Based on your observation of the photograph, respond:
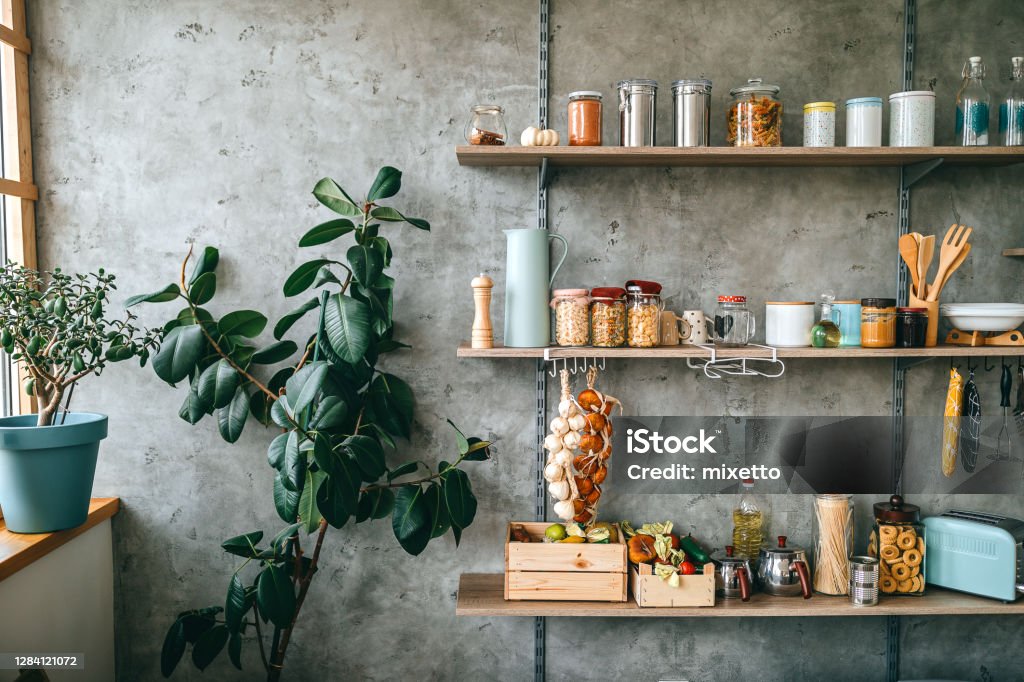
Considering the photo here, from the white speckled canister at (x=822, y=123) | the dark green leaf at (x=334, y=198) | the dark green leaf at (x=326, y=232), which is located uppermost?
the white speckled canister at (x=822, y=123)

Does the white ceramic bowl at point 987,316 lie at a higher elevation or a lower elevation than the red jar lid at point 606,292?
lower

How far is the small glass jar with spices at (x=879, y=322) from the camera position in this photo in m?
2.06

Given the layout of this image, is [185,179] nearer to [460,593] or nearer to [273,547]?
[273,547]

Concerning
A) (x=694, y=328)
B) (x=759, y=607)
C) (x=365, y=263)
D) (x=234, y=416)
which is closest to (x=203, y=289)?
(x=234, y=416)

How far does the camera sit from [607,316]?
2076 millimetres

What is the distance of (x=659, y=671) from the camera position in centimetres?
233

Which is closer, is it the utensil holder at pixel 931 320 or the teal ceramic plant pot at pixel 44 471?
the teal ceramic plant pot at pixel 44 471

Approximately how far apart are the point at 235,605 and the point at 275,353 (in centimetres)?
70

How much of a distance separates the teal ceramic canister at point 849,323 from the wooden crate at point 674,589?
29.8 inches

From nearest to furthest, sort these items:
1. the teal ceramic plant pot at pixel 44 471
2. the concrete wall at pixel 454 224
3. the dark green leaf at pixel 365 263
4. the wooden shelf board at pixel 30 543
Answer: the wooden shelf board at pixel 30 543, the teal ceramic plant pot at pixel 44 471, the dark green leaf at pixel 365 263, the concrete wall at pixel 454 224

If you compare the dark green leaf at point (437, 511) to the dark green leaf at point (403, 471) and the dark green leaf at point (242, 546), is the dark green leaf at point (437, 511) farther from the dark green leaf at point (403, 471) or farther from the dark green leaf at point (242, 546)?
the dark green leaf at point (242, 546)

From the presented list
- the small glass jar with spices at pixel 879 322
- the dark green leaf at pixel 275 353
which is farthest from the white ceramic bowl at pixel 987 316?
the dark green leaf at pixel 275 353

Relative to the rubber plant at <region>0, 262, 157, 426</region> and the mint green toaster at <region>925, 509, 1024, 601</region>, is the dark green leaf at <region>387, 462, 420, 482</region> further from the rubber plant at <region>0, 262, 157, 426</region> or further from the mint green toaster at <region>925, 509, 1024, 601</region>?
the mint green toaster at <region>925, 509, 1024, 601</region>

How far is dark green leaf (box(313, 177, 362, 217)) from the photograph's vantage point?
2055 millimetres
